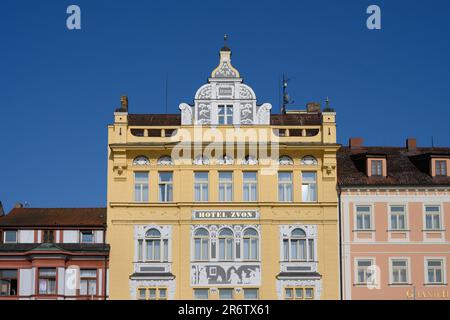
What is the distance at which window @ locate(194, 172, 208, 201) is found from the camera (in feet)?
163

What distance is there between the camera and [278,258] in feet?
160

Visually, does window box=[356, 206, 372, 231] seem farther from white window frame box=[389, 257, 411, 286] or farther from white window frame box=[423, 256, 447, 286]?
white window frame box=[423, 256, 447, 286]

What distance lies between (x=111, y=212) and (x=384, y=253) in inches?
615

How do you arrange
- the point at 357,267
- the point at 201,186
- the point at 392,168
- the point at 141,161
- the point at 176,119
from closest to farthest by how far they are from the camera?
the point at 357,267 → the point at 201,186 → the point at 141,161 → the point at 392,168 → the point at 176,119

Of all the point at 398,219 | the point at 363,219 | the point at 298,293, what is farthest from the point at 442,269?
the point at 298,293

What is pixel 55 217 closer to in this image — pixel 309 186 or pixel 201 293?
pixel 201 293

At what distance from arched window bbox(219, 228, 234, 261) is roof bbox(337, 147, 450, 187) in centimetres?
698

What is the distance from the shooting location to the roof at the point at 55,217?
49.8 metres

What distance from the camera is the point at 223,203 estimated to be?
49188 millimetres

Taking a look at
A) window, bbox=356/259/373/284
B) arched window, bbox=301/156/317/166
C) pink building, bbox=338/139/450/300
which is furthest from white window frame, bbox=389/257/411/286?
arched window, bbox=301/156/317/166

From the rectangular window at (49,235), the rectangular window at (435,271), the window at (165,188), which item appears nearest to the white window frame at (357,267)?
the rectangular window at (435,271)

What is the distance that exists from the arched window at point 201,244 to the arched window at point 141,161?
490 cm

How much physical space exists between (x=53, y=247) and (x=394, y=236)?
19.2 metres
